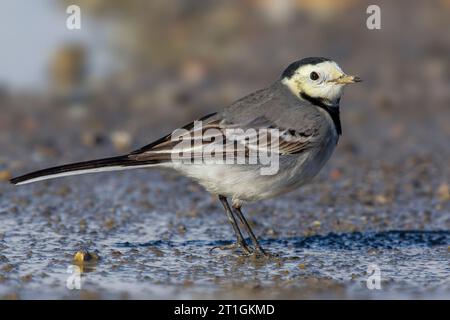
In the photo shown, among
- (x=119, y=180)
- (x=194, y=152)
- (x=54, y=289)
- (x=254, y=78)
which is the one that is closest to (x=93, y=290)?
(x=54, y=289)

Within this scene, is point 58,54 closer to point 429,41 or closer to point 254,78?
point 254,78

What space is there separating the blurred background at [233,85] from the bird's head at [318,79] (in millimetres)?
1169

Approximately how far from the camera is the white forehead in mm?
7504

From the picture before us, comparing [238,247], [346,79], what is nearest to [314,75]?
[346,79]

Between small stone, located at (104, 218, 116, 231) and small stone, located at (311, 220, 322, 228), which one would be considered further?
small stone, located at (311, 220, 322, 228)

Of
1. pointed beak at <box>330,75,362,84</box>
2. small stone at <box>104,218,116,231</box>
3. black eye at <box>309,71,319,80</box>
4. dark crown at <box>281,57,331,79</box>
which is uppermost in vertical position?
dark crown at <box>281,57,331,79</box>

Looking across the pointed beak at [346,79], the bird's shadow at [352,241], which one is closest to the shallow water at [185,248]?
the bird's shadow at [352,241]

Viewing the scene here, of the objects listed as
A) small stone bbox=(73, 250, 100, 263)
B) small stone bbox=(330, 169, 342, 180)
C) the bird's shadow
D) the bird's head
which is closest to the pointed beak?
the bird's head

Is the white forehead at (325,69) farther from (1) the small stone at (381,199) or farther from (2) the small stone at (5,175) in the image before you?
(2) the small stone at (5,175)

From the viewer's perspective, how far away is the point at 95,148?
10.9 m

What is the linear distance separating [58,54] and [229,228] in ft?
22.3

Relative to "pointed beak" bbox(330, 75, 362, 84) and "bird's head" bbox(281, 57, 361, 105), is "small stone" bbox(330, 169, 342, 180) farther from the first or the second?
"pointed beak" bbox(330, 75, 362, 84)

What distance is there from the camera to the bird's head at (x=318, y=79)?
7.52 m

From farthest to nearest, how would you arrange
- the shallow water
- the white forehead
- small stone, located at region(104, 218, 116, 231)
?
small stone, located at region(104, 218, 116, 231) < the white forehead < the shallow water
